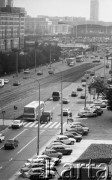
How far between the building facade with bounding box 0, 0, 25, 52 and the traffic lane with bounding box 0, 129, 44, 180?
31899mm

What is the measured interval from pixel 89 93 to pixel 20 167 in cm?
1315

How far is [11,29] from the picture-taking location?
171 feet

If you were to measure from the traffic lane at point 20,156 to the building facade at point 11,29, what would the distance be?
105ft

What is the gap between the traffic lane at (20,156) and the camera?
13768mm

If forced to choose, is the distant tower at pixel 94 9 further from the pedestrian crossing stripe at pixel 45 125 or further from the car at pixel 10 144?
the car at pixel 10 144

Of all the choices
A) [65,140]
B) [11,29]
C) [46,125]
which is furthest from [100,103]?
[11,29]

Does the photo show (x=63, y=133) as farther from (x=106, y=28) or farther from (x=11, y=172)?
→ (x=106, y=28)

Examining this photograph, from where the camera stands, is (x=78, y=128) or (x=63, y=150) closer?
(x=63, y=150)

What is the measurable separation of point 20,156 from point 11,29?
3738 centimetres

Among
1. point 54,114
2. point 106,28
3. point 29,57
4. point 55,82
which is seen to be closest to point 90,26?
point 106,28

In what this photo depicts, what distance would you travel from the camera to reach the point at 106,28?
101312mm

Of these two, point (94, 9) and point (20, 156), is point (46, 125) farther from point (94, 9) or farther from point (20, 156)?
point (94, 9)

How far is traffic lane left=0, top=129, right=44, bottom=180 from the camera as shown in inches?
542

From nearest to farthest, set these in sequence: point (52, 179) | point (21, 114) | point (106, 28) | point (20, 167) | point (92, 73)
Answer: point (52, 179) → point (20, 167) → point (21, 114) → point (92, 73) → point (106, 28)
